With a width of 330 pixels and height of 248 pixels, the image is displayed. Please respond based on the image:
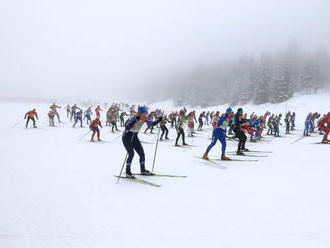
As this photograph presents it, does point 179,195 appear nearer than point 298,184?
Yes

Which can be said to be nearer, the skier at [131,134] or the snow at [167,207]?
the snow at [167,207]

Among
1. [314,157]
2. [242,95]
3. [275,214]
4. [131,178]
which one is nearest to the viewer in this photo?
[275,214]

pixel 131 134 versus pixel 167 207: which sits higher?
pixel 131 134

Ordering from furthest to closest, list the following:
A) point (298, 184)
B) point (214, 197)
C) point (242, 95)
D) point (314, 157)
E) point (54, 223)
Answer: point (242, 95)
point (314, 157)
point (298, 184)
point (214, 197)
point (54, 223)

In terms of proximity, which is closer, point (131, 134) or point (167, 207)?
point (167, 207)

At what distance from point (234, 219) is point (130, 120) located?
12.2 ft

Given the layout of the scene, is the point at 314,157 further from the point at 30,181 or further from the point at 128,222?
the point at 30,181

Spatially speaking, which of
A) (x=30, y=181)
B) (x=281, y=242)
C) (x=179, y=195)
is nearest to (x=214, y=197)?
(x=179, y=195)

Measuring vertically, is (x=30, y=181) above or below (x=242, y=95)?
below

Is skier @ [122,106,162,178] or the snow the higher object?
skier @ [122,106,162,178]

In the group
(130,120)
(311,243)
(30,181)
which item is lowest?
(30,181)

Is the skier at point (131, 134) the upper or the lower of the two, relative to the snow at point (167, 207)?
upper

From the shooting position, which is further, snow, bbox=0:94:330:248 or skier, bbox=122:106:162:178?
skier, bbox=122:106:162:178

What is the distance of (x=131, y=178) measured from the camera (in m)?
6.12
